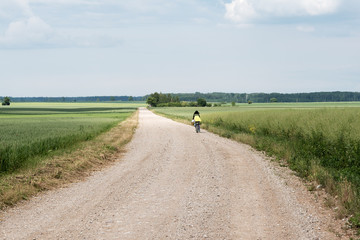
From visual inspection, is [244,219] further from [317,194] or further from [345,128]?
[345,128]

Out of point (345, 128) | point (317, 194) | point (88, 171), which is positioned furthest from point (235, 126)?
point (317, 194)

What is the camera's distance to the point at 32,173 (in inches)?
462

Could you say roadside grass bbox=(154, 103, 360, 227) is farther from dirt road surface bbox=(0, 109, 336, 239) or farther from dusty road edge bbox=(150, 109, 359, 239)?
dirt road surface bbox=(0, 109, 336, 239)

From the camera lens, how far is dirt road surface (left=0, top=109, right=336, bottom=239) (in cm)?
669

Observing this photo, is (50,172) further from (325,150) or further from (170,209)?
(325,150)

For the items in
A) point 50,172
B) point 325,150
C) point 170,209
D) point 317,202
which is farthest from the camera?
point 325,150

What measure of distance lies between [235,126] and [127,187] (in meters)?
23.4

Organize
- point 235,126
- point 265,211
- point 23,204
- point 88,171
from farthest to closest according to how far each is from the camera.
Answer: point 235,126
point 88,171
point 23,204
point 265,211

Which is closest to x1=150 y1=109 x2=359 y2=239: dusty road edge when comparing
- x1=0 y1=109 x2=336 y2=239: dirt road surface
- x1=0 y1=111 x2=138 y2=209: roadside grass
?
x1=0 y1=109 x2=336 y2=239: dirt road surface

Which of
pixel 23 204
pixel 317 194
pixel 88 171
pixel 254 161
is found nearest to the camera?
pixel 23 204

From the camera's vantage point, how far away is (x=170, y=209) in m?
8.16

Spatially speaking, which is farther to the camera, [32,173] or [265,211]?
[32,173]

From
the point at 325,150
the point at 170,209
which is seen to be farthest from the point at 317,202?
the point at 325,150

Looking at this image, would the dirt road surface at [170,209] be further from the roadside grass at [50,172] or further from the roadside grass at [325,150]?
the roadside grass at [325,150]
